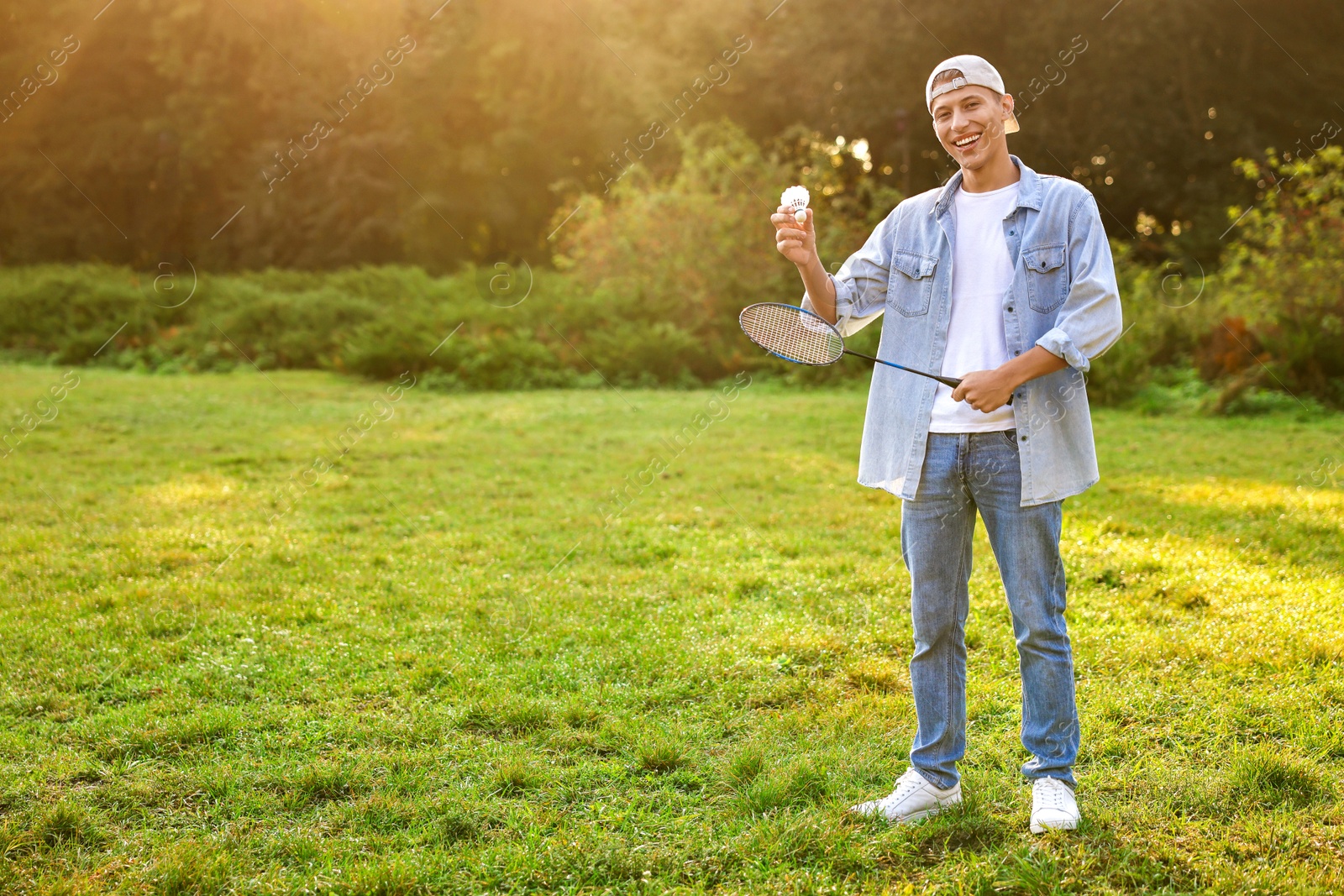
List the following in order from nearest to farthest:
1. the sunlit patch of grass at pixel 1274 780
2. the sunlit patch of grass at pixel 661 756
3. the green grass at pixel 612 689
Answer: the green grass at pixel 612 689 < the sunlit patch of grass at pixel 1274 780 < the sunlit patch of grass at pixel 661 756

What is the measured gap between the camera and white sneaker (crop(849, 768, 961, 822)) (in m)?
3.25

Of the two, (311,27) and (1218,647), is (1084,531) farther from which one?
(311,27)

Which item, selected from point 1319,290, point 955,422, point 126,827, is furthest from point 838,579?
point 1319,290

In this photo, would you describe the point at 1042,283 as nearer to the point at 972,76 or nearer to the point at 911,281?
the point at 911,281

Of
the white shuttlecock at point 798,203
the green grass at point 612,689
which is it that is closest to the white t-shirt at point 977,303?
the white shuttlecock at point 798,203

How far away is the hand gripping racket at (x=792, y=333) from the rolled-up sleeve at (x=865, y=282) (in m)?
0.06

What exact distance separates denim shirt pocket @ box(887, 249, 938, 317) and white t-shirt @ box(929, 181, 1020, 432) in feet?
0.25

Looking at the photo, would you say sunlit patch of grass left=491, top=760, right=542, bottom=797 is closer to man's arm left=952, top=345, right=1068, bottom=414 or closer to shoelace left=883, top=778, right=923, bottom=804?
shoelace left=883, top=778, right=923, bottom=804

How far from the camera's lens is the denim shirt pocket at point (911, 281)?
10.5ft

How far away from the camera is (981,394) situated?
2.89 m

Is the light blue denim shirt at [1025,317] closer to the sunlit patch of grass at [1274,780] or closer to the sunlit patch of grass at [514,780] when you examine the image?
the sunlit patch of grass at [1274,780]

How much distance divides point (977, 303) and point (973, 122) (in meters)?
0.54

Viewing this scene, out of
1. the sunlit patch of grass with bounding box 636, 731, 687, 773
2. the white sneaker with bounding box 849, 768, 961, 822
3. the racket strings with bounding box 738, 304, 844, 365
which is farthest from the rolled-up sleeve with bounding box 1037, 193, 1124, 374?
the sunlit patch of grass with bounding box 636, 731, 687, 773

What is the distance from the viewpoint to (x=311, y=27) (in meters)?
29.3
